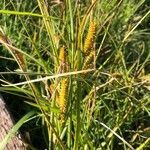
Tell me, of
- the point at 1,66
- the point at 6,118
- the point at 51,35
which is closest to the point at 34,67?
the point at 1,66

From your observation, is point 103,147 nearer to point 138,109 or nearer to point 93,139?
point 93,139

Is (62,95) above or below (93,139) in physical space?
above

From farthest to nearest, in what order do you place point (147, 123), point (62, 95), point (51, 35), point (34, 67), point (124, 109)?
1. point (34, 67)
2. point (147, 123)
3. point (124, 109)
4. point (51, 35)
5. point (62, 95)

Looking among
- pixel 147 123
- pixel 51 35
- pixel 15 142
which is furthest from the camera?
pixel 147 123

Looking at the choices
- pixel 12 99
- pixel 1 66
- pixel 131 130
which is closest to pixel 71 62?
pixel 131 130

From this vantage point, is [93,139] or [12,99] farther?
[12,99]

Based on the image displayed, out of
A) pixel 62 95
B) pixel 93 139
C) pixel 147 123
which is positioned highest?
pixel 62 95

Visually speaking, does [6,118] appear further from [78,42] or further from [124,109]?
[78,42]
